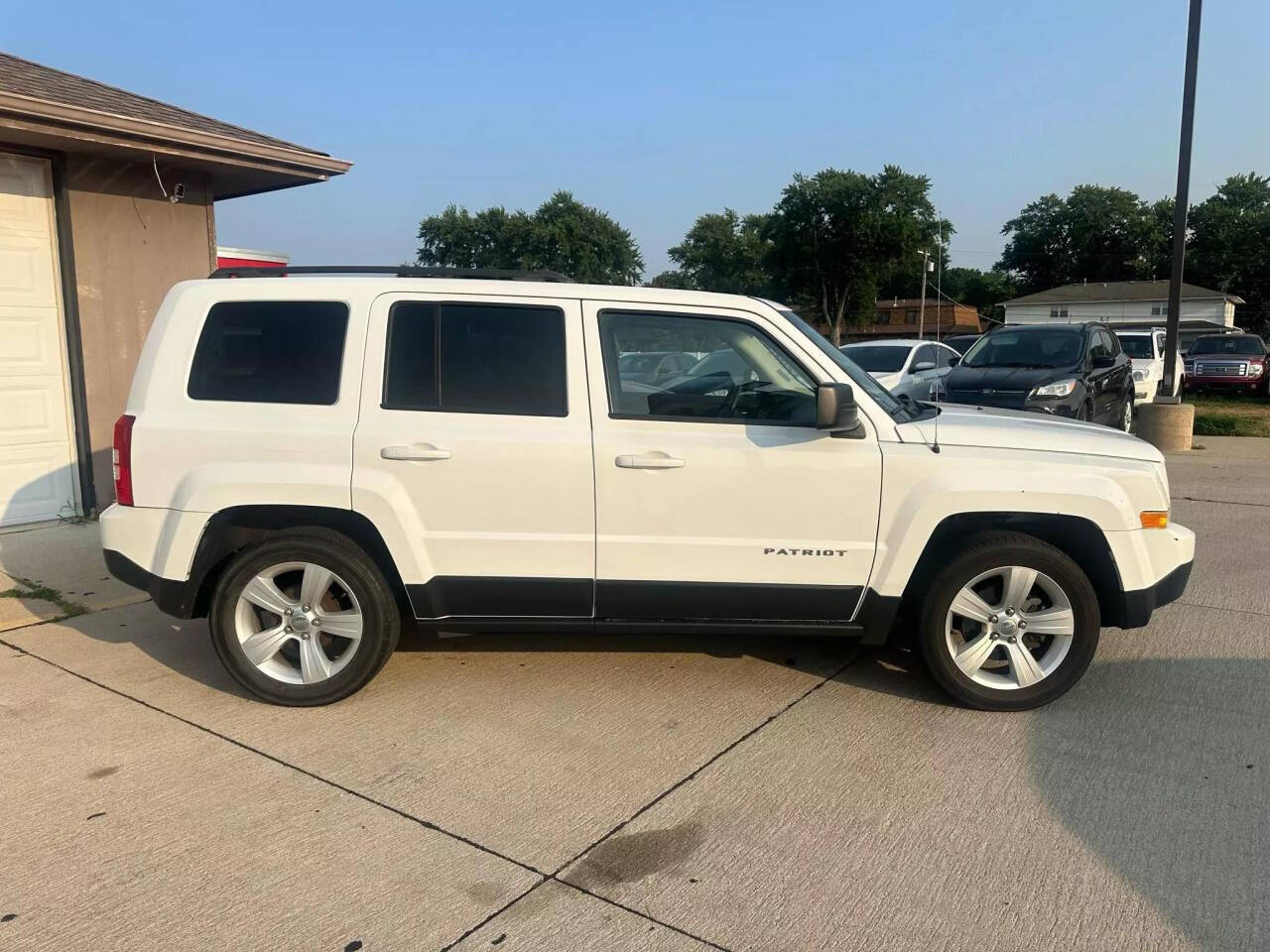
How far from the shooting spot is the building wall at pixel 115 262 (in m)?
7.60

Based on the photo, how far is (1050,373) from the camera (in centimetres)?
1115

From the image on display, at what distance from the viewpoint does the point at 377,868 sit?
9.96 ft

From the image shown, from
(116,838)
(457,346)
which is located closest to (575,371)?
(457,346)

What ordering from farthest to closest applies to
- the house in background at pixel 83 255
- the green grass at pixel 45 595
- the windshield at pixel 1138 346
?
the windshield at pixel 1138 346
the house in background at pixel 83 255
the green grass at pixel 45 595

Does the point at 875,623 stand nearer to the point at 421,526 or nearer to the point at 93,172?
the point at 421,526

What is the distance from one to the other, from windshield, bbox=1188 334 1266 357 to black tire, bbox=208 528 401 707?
24.5 metres

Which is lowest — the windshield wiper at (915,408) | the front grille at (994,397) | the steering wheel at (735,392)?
the front grille at (994,397)

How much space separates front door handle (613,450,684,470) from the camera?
13.0 ft

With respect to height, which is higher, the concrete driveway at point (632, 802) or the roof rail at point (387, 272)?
the roof rail at point (387, 272)

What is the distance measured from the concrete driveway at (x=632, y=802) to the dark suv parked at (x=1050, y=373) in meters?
6.22

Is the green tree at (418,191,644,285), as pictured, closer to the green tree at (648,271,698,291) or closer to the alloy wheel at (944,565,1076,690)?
the green tree at (648,271,698,291)

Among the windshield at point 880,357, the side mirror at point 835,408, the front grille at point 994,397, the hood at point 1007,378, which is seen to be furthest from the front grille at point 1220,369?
the side mirror at point 835,408

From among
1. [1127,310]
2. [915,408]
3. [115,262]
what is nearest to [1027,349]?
[915,408]

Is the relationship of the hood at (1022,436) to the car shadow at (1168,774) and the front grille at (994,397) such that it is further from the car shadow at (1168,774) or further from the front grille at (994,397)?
the front grille at (994,397)
